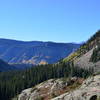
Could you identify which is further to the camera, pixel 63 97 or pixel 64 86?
pixel 64 86

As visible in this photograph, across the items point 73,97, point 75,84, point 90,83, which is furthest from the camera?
point 75,84

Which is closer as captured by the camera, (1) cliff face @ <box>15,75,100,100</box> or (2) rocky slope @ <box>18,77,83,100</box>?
(1) cliff face @ <box>15,75,100,100</box>

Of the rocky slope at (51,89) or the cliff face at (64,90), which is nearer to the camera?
the cliff face at (64,90)

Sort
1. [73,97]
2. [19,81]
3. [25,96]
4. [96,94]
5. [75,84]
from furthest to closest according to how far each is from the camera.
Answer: [19,81], [25,96], [75,84], [73,97], [96,94]

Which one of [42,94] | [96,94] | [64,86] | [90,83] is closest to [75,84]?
[64,86]

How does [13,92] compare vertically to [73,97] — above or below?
below

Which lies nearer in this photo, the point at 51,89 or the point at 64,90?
the point at 64,90

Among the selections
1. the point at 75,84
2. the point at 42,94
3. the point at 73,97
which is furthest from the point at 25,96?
the point at 73,97

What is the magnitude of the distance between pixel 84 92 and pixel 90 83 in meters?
17.5

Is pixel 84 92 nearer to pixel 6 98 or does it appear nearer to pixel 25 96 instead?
pixel 25 96

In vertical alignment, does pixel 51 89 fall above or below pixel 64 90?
below

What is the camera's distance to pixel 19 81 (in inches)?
7628

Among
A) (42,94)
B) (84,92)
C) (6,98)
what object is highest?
(84,92)

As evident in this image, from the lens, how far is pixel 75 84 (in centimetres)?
13438
